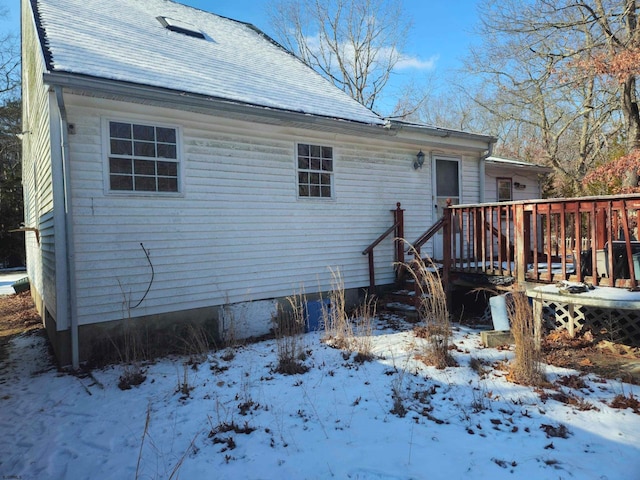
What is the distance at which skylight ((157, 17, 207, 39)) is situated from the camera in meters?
A: 8.43

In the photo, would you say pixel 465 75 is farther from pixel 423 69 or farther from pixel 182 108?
pixel 182 108

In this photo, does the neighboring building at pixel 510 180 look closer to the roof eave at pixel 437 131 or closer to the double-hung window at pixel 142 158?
the roof eave at pixel 437 131

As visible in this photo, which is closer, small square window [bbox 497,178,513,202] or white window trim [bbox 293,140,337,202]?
white window trim [bbox 293,140,337,202]

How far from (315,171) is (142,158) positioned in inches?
113

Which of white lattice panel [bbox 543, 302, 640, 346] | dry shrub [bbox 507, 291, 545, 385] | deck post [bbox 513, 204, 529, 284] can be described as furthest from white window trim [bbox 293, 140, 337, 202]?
dry shrub [bbox 507, 291, 545, 385]

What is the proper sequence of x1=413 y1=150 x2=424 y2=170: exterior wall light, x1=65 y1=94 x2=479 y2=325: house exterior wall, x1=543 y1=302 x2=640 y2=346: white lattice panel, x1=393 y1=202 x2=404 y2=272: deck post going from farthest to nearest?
1. x1=413 y1=150 x2=424 y2=170: exterior wall light
2. x1=393 y1=202 x2=404 y2=272: deck post
3. x1=65 y1=94 x2=479 y2=325: house exterior wall
4. x1=543 y1=302 x2=640 y2=346: white lattice panel

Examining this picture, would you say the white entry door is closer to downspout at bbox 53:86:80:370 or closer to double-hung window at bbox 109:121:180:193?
double-hung window at bbox 109:121:180:193

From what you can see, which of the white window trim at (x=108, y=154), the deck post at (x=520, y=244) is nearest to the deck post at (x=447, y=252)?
the deck post at (x=520, y=244)

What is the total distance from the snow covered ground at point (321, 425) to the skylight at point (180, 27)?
7002 mm

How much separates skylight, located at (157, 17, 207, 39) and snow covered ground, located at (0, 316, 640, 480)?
23.0ft

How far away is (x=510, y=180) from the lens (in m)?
11.0

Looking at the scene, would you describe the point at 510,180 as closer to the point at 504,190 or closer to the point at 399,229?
the point at 504,190

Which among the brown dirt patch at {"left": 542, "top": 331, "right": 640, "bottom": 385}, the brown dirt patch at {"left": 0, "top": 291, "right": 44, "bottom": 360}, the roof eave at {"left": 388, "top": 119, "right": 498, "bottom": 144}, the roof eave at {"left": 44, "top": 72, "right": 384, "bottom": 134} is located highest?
the roof eave at {"left": 388, "top": 119, "right": 498, "bottom": 144}

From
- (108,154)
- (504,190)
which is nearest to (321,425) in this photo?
(108,154)
